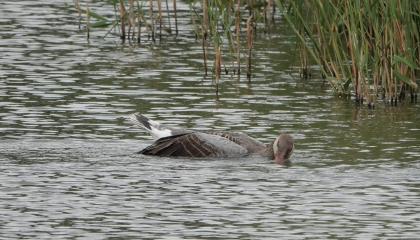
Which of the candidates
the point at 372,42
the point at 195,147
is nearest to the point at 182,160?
the point at 195,147

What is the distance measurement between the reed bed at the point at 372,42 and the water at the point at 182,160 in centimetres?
33

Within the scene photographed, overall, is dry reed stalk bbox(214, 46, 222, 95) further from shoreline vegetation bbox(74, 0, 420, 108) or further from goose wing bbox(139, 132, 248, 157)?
goose wing bbox(139, 132, 248, 157)

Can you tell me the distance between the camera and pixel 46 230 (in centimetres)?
1007

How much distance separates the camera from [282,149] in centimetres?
1286

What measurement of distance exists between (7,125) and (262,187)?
148 inches

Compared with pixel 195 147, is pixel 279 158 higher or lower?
lower

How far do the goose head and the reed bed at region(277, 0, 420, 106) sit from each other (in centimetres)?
245

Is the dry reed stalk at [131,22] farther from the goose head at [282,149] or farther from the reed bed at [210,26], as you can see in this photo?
the goose head at [282,149]

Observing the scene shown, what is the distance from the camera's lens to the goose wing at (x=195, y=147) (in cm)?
1304

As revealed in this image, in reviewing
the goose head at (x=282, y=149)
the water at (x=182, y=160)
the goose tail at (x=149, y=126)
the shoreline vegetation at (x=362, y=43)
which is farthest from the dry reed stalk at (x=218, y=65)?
the goose head at (x=282, y=149)

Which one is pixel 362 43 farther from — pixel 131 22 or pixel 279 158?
pixel 131 22

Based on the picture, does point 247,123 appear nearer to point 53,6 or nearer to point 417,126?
point 417,126

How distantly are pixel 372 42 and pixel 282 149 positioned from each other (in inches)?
128

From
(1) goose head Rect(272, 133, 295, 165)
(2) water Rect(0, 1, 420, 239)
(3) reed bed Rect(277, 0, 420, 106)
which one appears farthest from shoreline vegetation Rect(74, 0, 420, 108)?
(1) goose head Rect(272, 133, 295, 165)
